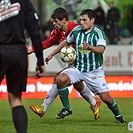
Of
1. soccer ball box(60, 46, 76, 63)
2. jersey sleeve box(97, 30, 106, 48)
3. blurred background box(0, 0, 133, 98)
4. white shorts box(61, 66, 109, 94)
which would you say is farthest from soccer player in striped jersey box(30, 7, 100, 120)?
blurred background box(0, 0, 133, 98)

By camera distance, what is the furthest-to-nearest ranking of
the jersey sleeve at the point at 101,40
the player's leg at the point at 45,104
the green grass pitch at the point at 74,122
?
the player's leg at the point at 45,104 < the jersey sleeve at the point at 101,40 < the green grass pitch at the point at 74,122

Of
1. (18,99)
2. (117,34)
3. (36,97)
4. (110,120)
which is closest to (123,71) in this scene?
(117,34)

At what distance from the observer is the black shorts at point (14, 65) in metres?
7.93

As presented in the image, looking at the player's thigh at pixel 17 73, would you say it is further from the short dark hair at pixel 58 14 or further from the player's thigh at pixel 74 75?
the short dark hair at pixel 58 14

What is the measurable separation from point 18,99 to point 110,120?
3.40 meters

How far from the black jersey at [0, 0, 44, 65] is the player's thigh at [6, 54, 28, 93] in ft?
0.66

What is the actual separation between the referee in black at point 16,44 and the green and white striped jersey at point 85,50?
101 inches

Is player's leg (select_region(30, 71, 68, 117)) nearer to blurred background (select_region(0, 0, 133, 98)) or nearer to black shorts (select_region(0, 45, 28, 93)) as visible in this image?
black shorts (select_region(0, 45, 28, 93))

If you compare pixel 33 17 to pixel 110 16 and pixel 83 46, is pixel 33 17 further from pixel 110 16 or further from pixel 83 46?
pixel 110 16

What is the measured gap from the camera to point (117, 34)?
23625 mm

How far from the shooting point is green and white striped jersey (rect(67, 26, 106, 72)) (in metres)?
10.5

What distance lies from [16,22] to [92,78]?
300 centimetres

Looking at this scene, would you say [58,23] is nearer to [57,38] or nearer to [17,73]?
[57,38]

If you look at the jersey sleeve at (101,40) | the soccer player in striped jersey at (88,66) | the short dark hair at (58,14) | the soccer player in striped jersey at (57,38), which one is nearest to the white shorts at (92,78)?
the soccer player in striped jersey at (88,66)
